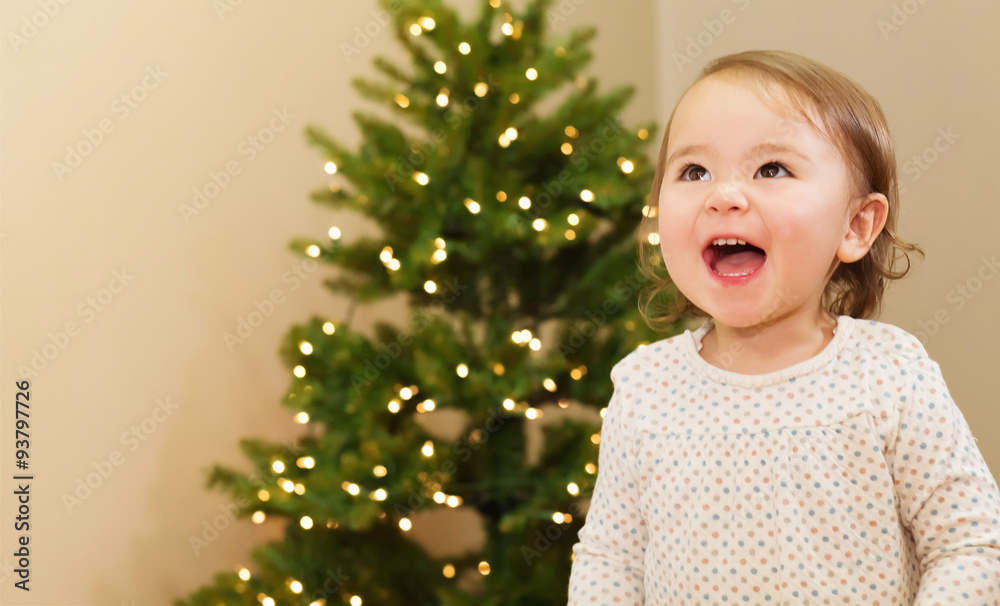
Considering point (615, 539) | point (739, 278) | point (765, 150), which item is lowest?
point (615, 539)

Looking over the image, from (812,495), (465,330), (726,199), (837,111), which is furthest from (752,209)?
(465,330)

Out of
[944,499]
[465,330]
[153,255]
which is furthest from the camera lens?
[153,255]

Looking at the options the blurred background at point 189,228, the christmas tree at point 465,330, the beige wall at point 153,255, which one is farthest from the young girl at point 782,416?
the beige wall at point 153,255

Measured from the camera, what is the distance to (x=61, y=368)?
1.70 meters

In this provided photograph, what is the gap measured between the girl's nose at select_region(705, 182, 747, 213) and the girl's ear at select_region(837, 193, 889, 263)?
14 cm

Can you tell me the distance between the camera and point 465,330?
1612 mm

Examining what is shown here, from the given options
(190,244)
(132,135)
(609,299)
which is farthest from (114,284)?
(609,299)

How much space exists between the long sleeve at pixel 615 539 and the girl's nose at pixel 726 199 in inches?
9.1

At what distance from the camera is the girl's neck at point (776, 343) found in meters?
0.84

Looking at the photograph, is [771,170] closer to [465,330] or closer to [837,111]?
[837,111]

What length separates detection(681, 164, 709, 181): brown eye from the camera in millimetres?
823

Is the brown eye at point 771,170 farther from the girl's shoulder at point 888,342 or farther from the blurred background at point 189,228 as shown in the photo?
the blurred background at point 189,228

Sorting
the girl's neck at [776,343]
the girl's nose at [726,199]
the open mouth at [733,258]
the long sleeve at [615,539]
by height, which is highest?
the girl's nose at [726,199]

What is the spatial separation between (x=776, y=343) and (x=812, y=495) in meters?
0.16
